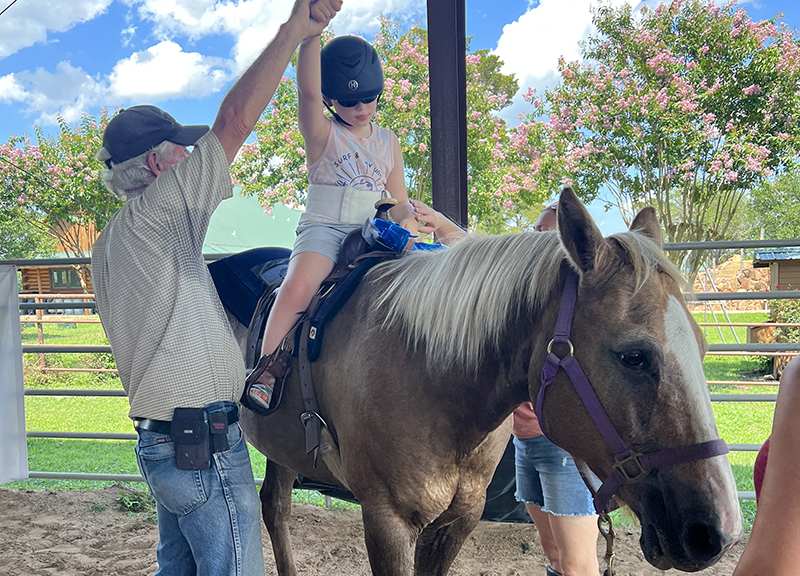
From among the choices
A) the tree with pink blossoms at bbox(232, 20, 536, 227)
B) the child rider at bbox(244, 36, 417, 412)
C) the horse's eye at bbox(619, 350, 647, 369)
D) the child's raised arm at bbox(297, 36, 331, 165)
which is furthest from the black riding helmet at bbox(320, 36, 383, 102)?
the tree with pink blossoms at bbox(232, 20, 536, 227)

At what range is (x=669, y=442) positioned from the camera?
1.05 meters

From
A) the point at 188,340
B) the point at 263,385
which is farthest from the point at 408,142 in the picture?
the point at 188,340

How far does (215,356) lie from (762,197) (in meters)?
10.4

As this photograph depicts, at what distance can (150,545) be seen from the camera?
304 centimetres

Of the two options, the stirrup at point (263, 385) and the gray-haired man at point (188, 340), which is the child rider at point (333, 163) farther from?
the gray-haired man at point (188, 340)

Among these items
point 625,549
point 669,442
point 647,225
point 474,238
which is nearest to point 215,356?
point 474,238

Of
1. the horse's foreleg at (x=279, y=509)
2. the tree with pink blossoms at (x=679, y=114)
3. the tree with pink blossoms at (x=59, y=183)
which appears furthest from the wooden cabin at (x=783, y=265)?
the tree with pink blossoms at (x=59, y=183)

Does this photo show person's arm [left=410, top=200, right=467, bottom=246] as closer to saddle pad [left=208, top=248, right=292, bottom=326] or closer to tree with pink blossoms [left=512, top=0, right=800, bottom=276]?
saddle pad [left=208, top=248, right=292, bottom=326]

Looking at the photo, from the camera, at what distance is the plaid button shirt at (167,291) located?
126cm

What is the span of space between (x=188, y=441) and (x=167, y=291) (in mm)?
331

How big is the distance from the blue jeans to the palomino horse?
307 mm

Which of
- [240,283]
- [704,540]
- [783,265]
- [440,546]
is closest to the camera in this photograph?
[704,540]

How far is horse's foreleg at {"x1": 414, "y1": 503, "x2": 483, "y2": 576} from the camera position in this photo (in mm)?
1684

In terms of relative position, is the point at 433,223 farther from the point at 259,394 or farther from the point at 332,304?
the point at 259,394
